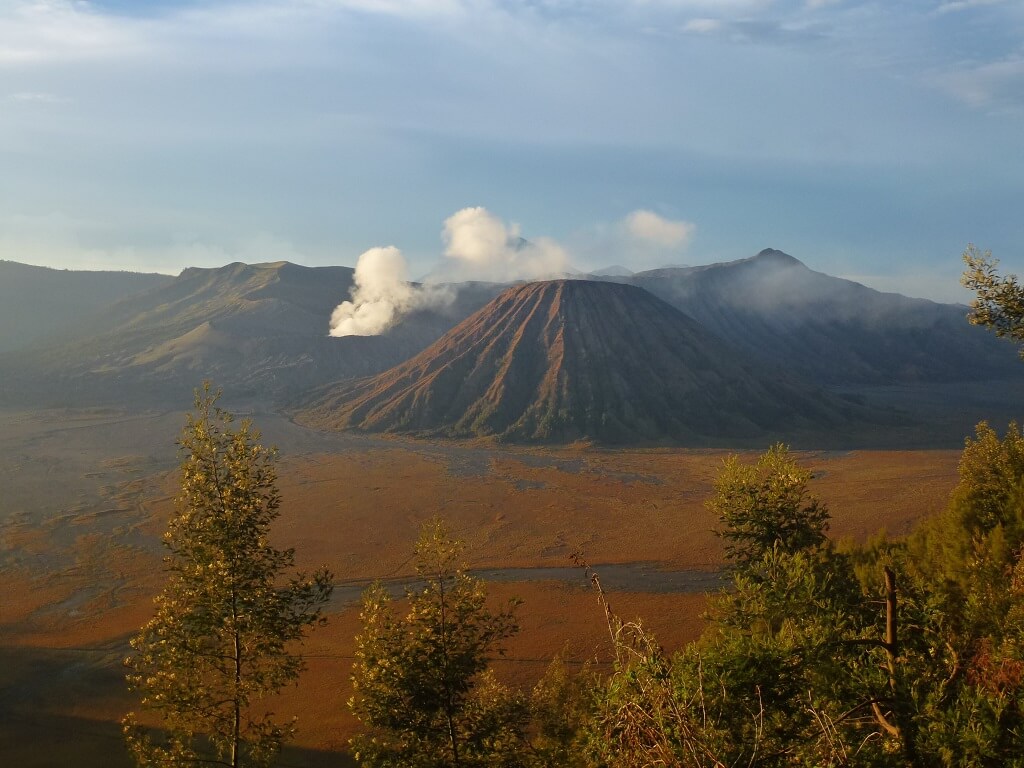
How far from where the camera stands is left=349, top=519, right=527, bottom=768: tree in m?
9.43

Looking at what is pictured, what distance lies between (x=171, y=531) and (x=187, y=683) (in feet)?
6.91

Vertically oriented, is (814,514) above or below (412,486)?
above

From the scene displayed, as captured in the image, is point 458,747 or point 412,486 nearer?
point 458,747

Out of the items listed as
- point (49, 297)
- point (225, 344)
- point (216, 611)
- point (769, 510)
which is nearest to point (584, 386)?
point (225, 344)

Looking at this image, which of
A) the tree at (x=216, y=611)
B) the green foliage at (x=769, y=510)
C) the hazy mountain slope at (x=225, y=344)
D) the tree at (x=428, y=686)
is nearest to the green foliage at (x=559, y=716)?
the tree at (x=428, y=686)

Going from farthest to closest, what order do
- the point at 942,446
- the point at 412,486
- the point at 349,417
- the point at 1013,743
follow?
1. the point at 349,417
2. the point at 942,446
3. the point at 412,486
4. the point at 1013,743

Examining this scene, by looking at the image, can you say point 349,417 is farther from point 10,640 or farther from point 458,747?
point 458,747

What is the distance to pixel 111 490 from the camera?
45.7 meters

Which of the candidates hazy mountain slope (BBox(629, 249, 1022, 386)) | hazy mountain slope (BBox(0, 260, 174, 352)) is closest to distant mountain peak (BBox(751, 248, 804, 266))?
hazy mountain slope (BBox(629, 249, 1022, 386))

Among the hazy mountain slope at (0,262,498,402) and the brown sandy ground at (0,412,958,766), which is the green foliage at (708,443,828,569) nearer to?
the brown sandy ground at (0,412,958,766)

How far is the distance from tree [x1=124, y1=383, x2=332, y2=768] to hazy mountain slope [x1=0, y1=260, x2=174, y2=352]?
14650 cm

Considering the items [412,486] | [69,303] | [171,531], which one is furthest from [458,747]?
[69,303]

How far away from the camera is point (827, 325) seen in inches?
5699

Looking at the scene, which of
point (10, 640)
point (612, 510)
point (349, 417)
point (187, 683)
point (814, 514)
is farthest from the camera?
point (349, 417)
